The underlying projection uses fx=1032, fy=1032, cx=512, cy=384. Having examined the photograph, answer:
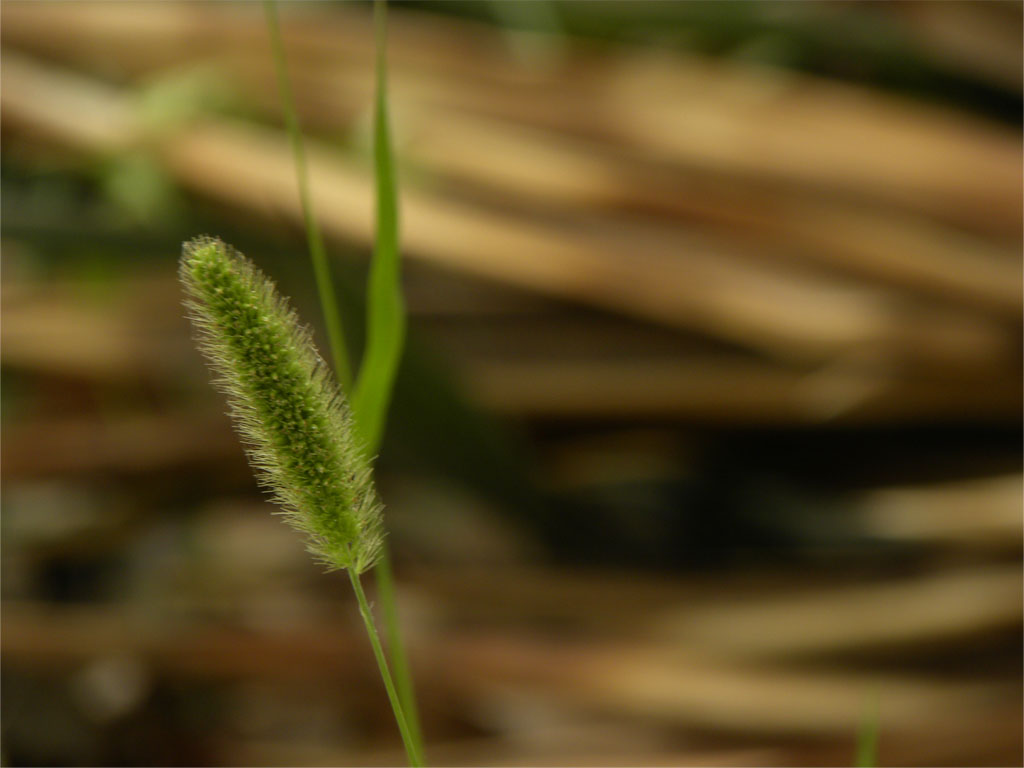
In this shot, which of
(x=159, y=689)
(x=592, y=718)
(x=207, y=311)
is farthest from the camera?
(x=159, y=689)

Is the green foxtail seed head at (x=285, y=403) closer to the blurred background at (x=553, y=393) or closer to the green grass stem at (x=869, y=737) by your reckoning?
the green grass stem at (x=869, y=737)

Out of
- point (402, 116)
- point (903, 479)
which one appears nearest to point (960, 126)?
point (903, 479)

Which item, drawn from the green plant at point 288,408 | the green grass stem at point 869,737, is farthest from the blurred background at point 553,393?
the green plant at point 288,408

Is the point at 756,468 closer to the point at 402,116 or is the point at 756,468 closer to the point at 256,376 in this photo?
the point at 402,116

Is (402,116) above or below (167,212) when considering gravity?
above

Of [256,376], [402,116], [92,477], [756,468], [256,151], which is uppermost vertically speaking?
[402,116]

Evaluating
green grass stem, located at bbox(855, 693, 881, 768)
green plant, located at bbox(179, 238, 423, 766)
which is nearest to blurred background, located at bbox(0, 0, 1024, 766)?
green grass stem, located at bbox(855, 693, 881, 768)
